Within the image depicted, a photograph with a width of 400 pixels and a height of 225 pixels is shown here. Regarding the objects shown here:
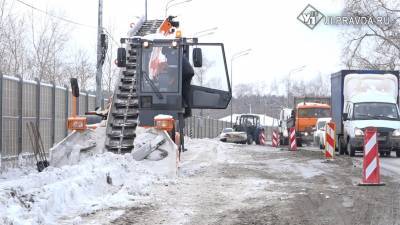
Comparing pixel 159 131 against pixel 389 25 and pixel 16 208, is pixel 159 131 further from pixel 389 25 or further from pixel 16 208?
pixel 389 25

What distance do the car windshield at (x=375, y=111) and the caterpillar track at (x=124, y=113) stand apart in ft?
32.6

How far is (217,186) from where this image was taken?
39.3ft

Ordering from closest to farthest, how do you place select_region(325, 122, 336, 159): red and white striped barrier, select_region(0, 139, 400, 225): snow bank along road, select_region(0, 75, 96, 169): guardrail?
select_region(0, 139, 400, 225): snow bank along road
select_region(0, 75, 96, 169): guardrail
select_region(325, 122, 336, 159): red and white striped barrier

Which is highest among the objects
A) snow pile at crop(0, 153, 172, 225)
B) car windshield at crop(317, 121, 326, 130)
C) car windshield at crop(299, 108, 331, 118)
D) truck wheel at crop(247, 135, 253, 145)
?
car windshield at crop(299, 108, 331, 118)

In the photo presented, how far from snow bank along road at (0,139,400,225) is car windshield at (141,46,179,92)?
3061 millimetres

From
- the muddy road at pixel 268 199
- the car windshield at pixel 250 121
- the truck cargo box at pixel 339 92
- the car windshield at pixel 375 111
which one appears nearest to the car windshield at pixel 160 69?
the muddy road at pixel 268 199

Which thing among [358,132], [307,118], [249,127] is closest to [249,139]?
[249,127]

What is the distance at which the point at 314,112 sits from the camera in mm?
38656

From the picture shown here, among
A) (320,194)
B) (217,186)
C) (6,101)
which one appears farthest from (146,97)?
(320,194)

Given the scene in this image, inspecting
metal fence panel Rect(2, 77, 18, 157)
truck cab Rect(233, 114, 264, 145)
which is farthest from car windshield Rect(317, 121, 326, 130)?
metal fence panel Rect(2, 77, 18, 157)

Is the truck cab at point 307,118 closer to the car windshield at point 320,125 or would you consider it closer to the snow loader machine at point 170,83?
the car windshield at point 320,125

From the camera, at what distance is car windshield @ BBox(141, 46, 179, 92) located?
16312mm

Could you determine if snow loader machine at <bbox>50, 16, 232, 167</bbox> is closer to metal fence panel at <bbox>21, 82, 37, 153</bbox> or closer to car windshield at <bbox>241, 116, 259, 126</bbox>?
metal fence panel at <bbox>21, 82, 37, 153</bbox>

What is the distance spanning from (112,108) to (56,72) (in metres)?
31.6
